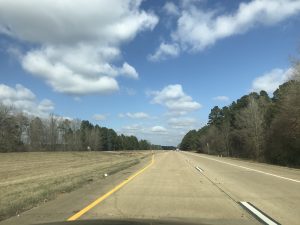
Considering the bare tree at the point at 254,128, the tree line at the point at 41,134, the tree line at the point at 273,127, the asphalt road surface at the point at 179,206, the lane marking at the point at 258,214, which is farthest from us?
the tree line at the point at 41,134

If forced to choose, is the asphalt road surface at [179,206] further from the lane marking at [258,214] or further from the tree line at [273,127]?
the tree line at [273,127]

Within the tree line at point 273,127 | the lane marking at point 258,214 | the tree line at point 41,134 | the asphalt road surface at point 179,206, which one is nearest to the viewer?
the lane marking at point 258,214

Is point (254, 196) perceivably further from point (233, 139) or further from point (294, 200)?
point (233, 139)

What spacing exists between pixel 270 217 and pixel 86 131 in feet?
606

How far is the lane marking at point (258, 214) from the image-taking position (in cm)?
968

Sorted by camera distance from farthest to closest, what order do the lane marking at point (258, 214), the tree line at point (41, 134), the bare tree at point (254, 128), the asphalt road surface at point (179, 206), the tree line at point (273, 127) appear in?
the tree line at point (41, 134), the bare tree at point (254, 128), the tree line at point (273, 127), the asphalt road surface at point (179, 206), the lane marking at point (258, 214)

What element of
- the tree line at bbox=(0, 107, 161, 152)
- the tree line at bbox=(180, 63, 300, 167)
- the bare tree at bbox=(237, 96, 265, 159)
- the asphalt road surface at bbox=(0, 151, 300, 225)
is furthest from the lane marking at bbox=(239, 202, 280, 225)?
the tree line at bbox=(0, 107, 161, 152)

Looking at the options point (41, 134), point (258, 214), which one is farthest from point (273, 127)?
point (41, 134)

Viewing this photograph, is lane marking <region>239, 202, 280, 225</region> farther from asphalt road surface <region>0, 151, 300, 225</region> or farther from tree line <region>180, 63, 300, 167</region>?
tree line <region>180, 63, 300, 167</region>

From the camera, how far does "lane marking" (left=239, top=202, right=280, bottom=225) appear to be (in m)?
9.68

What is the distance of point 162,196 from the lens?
14453 millimetres

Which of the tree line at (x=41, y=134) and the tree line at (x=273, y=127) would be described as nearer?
the tree line at (x=273, y=127)

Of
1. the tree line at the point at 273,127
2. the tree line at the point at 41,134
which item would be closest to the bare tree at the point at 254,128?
the tree line at the point at 273,127

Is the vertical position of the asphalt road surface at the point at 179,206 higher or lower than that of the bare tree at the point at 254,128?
lower
